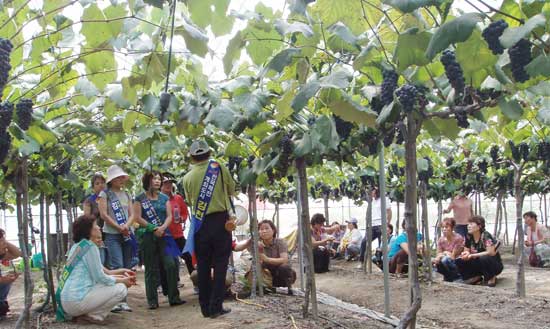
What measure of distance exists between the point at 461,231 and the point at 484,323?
15.8ft

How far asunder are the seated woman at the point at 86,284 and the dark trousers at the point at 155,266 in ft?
2.84

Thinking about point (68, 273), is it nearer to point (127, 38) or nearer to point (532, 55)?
point (127, 38)

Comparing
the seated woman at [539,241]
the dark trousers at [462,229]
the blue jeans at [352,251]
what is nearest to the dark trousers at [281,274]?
the dark trousers at [462,229]

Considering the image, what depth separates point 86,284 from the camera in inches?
179

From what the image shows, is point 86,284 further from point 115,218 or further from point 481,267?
point 481,267

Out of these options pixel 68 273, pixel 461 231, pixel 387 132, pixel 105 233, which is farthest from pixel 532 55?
pixel 461 231

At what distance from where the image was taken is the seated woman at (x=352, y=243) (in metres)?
12.3

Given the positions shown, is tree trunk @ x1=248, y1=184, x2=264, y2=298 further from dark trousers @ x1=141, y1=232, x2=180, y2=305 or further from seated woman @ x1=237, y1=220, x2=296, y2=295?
dark trousers @ x1=141, y1=232, x2=180, y2=305

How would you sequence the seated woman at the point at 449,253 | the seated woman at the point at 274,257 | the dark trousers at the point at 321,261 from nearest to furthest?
1. the seated woman at the point at 274,257
2. the seated woman at the point at 449,253
3. the dark trousers at the point at 321,261

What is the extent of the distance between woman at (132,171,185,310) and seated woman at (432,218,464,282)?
3602 mm

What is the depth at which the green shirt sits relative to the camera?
447cm

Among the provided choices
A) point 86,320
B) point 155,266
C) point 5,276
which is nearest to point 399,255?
point 155,266

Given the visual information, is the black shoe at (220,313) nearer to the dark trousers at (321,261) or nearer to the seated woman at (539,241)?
the dark trousers at (321,261)

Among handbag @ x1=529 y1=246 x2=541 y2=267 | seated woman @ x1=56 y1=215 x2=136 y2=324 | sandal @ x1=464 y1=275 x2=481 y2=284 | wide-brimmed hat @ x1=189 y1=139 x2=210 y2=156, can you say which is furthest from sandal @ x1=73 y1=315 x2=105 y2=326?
handbag @ x1=529 y1=246 x2=541 y2=267
